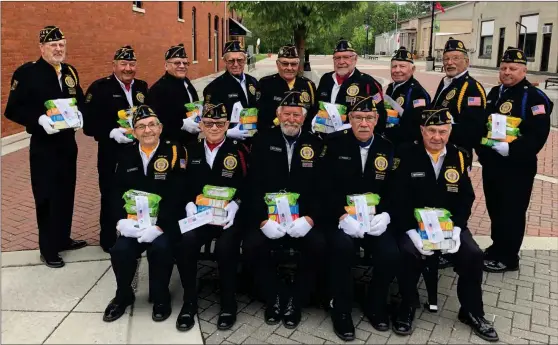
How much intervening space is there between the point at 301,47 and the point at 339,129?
21.5ft

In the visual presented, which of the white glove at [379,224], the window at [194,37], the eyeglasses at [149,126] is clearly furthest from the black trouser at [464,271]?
the window at [194,37]

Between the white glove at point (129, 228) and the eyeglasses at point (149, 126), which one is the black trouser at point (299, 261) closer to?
the white glove at point (129, 228)

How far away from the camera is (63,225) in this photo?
5.22 m

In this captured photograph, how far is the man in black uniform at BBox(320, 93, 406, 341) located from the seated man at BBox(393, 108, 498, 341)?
0.40ft

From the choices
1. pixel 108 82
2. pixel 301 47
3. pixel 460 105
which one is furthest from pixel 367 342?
pixel 301 47

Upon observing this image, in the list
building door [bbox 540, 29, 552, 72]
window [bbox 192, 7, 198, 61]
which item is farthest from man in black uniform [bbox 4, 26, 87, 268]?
building door [bbox 540, 29, 552, 72]

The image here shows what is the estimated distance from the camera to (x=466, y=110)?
4.68 meters

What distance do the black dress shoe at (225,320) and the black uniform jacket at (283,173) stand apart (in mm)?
777

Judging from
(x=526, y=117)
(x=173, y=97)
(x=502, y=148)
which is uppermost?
(x=173, y=97)

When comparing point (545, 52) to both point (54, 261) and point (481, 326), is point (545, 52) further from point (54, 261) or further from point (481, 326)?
point (54, 261)

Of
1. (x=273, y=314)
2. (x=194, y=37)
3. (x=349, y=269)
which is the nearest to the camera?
(x=349, y=269)

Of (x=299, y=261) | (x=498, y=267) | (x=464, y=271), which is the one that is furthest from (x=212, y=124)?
(x=498, y=267)

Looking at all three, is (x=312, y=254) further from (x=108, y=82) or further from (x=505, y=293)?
(x=108, y=82)

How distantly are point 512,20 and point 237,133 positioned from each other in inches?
1576
